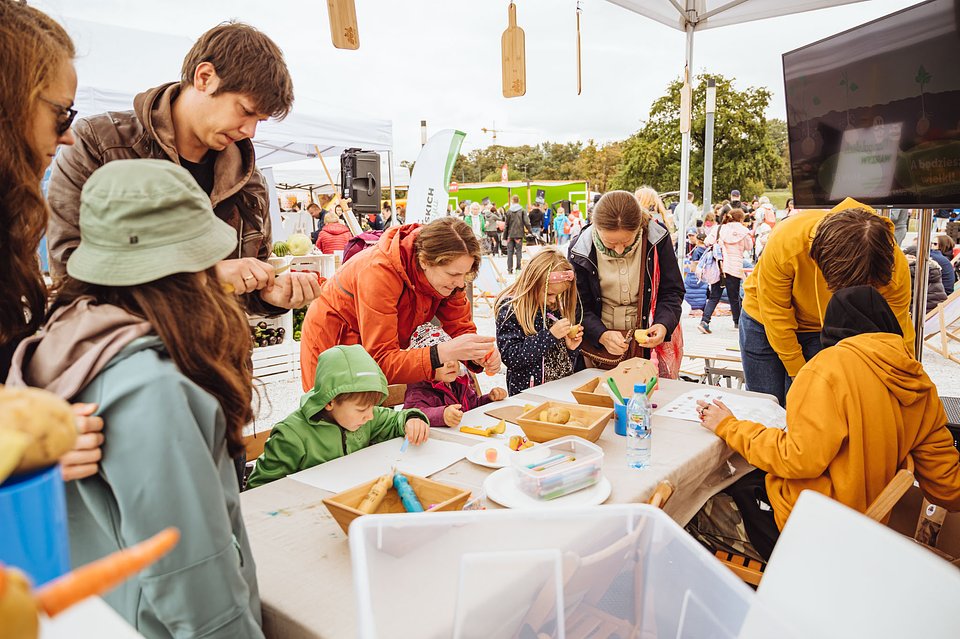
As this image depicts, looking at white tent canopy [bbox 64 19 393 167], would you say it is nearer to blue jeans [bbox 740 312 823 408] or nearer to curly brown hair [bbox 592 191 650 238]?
curly brown hair [bbox 592 191 650 238]

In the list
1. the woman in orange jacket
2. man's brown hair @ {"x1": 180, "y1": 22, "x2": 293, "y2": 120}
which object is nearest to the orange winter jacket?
the woman in orange jacket

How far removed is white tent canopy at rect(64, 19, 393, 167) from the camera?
461 centimetres

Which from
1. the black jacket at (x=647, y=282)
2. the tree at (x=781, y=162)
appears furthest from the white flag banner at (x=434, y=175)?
the tree at (x=781, y=162)

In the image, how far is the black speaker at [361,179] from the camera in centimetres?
704

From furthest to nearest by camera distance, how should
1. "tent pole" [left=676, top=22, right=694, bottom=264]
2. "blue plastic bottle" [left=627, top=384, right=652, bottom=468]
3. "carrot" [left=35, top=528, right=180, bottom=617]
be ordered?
"tent pole" [left=676, top=22, right=694, bottom=264] < "blue plastic bottle" [left=627, top=384, right=652, bottom=468] < "carrot" [left=35, top=528, right=180, bottom=617]

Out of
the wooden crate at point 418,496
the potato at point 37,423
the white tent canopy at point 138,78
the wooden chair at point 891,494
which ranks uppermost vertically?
the white tent canopy at point 138,78

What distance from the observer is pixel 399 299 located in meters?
2.45

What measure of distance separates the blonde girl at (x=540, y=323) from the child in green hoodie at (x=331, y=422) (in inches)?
44.0

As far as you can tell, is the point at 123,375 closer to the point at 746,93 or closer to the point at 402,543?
the point at 402,543

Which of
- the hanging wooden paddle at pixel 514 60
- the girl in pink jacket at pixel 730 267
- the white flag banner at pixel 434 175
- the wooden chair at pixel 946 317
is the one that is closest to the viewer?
the hanging wooden paddle at pixel 514 60

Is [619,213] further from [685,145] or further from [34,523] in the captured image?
[685,145]

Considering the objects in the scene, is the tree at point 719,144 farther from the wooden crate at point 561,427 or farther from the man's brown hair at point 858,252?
the wooden crate at point 561,427

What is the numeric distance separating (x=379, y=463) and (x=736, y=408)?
1.46 meters

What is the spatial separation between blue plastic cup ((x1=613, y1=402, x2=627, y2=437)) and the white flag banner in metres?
4.24
